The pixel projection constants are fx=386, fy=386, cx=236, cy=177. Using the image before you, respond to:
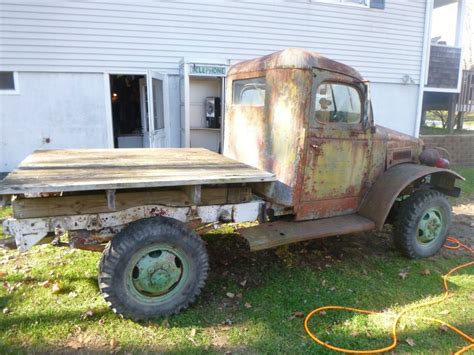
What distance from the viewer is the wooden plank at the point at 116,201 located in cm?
304

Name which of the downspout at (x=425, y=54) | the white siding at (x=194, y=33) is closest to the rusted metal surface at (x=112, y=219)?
the white siding at (x=194, y=33)

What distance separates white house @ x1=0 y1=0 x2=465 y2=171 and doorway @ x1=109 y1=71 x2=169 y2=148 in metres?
0.04

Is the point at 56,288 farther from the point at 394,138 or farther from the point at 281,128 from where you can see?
the point at 394,138

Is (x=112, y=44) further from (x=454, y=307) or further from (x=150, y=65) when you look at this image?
(x=454, y=307)

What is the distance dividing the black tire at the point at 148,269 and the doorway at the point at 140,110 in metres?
5.28

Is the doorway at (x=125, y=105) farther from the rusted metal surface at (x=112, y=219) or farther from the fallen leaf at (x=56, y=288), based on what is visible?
the rusted metal surface at (x=112, y=219)

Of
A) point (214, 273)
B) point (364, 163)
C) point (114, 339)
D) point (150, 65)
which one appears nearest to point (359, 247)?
point (364, 163)

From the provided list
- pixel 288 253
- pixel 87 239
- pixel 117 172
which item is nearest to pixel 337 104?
pixel 288 253

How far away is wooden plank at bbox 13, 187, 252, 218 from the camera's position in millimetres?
3041

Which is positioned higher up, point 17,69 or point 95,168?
point 17,69

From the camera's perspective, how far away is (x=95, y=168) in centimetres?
367

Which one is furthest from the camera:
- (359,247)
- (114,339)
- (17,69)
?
(17,69)

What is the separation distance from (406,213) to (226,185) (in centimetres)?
230

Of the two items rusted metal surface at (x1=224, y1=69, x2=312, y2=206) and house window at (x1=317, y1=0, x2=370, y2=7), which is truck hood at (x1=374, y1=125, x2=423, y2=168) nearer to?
rusted metal surface at (x1=224, y1=69, x2=312, y2=206)
